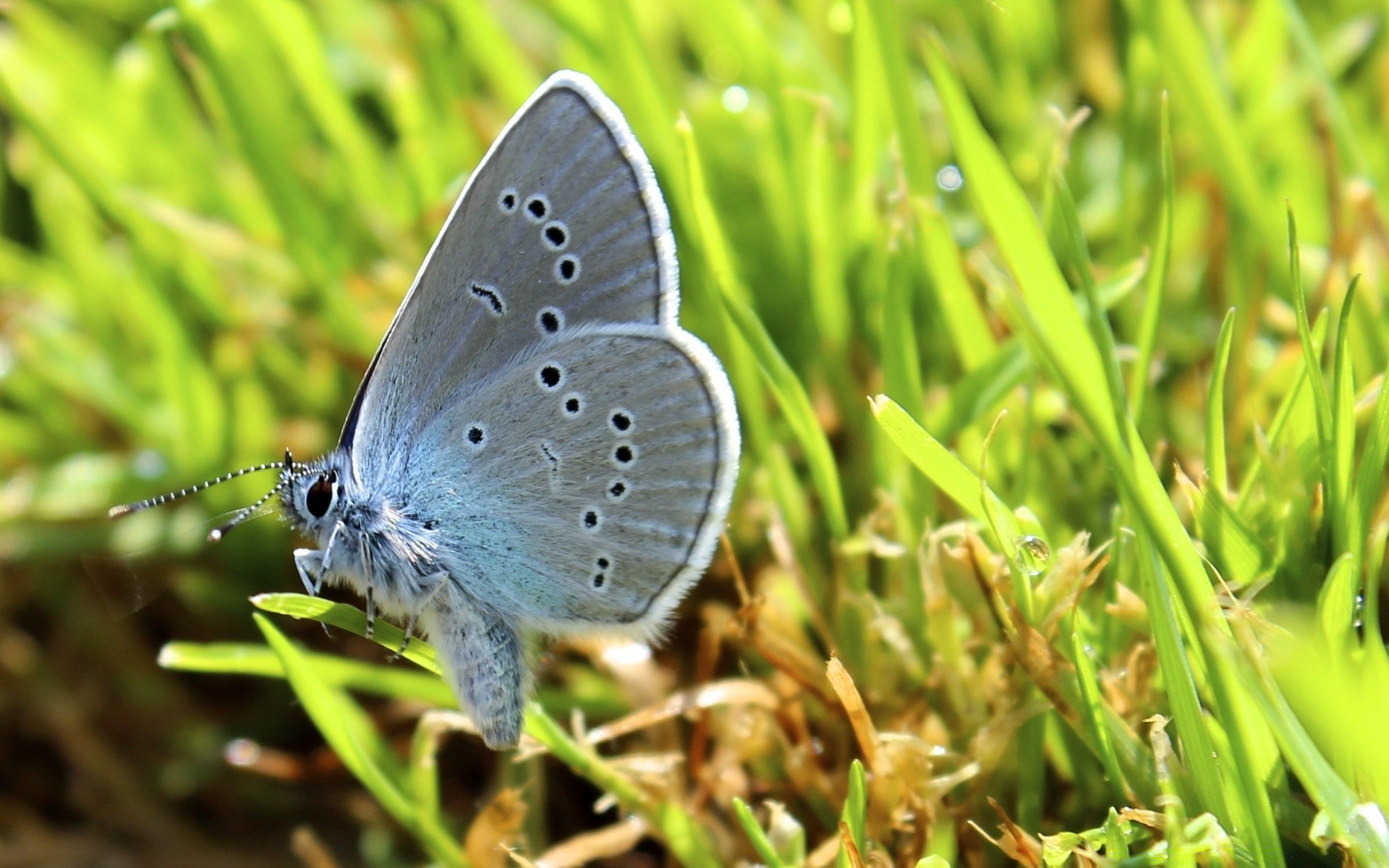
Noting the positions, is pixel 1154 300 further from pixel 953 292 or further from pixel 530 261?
pixel 530 261

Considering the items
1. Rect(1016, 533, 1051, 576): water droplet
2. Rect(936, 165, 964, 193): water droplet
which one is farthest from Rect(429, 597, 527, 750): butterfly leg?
Rect(936, 165, 964, 193): water droplet

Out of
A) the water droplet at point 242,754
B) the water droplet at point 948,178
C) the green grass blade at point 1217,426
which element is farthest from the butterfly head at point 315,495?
the water droplet at point 948,178

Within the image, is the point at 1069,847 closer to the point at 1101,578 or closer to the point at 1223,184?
the point at 1101,578

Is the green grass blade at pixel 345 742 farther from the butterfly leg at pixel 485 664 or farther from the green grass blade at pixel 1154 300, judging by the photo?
the green grass blade at pixel 1154 300

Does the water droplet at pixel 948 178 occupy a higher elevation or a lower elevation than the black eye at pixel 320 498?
higher

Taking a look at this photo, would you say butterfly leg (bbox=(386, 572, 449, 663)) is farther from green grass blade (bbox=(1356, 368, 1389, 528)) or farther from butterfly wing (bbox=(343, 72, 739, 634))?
green grass blade (bbox=(1356, 368, 1389, 528))

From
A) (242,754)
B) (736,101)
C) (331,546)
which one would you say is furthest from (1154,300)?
(242,754)

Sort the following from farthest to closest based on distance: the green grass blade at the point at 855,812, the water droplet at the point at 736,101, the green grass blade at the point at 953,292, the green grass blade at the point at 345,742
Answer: the water droplet at the point at 736,101 < the green grass blade at the point at 953,292 < the green grass blade at the point at 345,742 < the green grass blade at the point at 855,812
